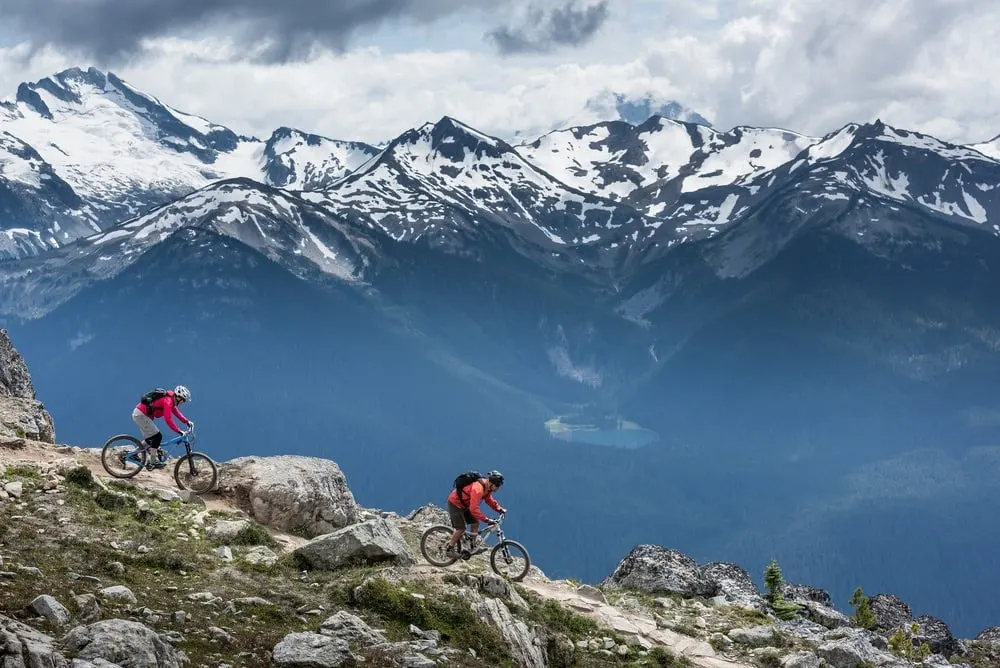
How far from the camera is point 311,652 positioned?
19484 millimetres

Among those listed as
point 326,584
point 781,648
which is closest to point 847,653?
point 781,648

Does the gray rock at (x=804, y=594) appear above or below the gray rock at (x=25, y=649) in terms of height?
above

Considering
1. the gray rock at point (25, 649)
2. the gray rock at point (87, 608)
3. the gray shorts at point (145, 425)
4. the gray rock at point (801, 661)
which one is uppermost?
the gray shorts at point (145, 425)

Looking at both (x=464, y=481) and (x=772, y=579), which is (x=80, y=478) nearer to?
(x=464, y=481)

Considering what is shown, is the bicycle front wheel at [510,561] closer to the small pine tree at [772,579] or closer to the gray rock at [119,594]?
the gray rock at [119,594]

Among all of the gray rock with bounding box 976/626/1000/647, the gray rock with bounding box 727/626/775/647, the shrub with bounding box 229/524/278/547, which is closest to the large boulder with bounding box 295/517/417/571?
the shrub with bounding box 229/524/278/547

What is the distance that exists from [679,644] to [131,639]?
16824mm

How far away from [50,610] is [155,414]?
574 inches

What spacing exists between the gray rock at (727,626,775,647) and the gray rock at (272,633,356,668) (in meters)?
15.0

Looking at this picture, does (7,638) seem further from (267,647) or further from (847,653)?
(847,653)

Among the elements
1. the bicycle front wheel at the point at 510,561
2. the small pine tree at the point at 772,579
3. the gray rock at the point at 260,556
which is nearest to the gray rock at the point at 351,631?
the gray rock at the point at 260,556

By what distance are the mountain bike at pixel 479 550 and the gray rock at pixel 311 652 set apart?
337 inches

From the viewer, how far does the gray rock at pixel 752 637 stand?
2988 centimetres

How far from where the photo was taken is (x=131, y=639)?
17.5 m
